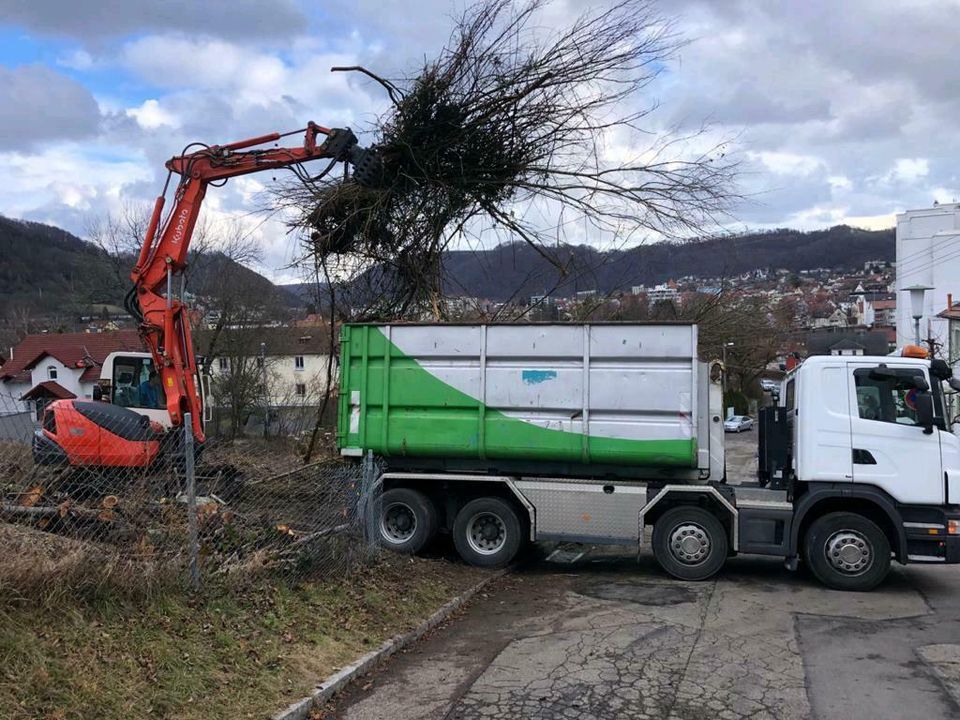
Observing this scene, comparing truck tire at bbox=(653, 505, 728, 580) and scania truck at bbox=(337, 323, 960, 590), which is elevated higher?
scania truck at bbox=(337, 323, 960, 590)

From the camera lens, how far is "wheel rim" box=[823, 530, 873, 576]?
9141mm

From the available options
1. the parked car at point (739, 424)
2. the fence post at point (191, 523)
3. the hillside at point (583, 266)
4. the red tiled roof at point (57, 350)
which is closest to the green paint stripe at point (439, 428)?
the hillside at point (583, 266)

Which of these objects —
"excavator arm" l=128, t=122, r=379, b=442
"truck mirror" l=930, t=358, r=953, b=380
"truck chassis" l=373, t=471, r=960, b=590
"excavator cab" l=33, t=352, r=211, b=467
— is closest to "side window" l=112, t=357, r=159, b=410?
"excavator arm" l=128, t=122, r=379, b=442

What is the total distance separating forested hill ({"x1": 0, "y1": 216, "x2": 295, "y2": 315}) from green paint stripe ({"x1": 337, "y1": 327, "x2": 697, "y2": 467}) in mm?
21493

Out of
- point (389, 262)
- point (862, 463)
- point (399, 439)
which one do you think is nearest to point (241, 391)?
point (389, 262)

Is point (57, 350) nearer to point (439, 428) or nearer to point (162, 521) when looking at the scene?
point (439, 428)

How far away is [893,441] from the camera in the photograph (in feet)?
29.5

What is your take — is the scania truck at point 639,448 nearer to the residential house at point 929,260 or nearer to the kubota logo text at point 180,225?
the kubota logo text at point 180,225

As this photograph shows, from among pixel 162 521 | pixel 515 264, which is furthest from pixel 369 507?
pixel 515 264

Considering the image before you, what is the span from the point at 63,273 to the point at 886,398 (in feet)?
172

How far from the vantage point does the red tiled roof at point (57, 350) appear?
177ft

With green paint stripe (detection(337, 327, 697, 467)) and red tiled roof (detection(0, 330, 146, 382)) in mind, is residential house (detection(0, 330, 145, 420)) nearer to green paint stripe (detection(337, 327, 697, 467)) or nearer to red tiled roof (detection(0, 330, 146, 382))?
red tiled roof (detection(0, 330, 146, 382))

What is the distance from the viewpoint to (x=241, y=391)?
38.0 metres

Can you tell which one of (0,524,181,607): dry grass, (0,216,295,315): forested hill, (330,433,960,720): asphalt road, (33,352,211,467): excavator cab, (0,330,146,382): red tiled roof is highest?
(0,216,295,315): forested hill
